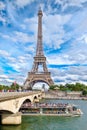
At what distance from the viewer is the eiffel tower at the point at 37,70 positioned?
115375 millimetres

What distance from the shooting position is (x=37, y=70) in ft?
393

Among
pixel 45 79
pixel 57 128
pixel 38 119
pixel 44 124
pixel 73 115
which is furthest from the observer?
pixel 45 79

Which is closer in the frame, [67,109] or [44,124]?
[44,124]

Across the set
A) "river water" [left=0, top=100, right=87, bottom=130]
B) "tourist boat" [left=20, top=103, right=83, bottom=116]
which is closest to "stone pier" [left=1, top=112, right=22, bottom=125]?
"river water" [left=0, top=100, right=87, bottom=130]

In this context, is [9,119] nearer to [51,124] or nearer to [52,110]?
[51,124]

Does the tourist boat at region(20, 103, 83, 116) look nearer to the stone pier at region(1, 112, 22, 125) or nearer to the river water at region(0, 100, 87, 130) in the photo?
the river water at region(0, 100, 87, 130)

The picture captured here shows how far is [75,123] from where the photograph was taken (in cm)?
3841

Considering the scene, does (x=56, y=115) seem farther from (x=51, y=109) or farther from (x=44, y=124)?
(x=44, y=124)

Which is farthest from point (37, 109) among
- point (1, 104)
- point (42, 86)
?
point (42, 86)

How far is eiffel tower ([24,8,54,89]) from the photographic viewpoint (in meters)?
115

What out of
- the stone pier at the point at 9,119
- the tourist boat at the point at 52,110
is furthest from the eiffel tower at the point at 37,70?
the stone pier at the point at 9,119

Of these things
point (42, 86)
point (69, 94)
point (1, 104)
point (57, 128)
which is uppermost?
point (42, 86)

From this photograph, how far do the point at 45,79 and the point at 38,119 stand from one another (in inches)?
2890

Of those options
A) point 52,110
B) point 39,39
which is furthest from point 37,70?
point 52,110
